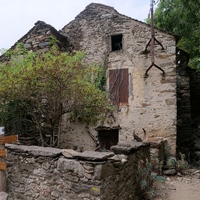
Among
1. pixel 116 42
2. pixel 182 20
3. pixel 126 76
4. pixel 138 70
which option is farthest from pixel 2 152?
pixel 182 20

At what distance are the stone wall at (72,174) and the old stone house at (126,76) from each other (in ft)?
7.90

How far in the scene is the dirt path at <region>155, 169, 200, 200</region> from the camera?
397 centimetres

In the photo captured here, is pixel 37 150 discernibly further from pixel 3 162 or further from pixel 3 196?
pixel 3 196

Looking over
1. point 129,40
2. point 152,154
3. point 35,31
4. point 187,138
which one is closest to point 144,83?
point 129,40

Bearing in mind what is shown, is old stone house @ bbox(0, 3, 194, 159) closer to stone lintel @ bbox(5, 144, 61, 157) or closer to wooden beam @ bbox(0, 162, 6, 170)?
wooden beam @ bbox(0, 162, 6, 170)

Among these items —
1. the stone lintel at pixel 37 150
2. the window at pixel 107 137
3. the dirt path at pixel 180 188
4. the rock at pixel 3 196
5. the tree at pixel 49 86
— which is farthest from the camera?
the window at pixel 107 137

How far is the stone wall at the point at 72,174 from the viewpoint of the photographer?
2650mm

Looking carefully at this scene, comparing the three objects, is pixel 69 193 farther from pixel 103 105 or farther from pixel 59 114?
pixel 103 105

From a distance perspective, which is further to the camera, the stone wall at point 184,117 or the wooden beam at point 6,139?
the stone wall at point 184,117

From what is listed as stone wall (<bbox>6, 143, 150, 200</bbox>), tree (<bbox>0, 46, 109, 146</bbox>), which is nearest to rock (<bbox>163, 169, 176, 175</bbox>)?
stone wall (<bbox>6, 143, 150, 200</bbox>)

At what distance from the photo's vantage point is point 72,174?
2.80 m

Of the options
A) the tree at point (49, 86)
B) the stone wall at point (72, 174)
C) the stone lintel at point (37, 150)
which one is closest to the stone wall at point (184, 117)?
the tree at point (49, 86)

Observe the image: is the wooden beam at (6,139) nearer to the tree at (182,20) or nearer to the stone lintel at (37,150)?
the stone lintel at (37,150)

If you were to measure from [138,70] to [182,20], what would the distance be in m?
2.71
